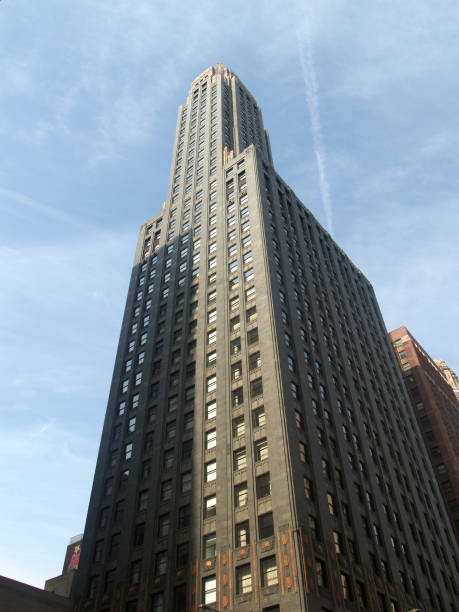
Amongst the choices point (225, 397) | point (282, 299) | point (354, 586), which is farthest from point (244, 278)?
point (354, 586)

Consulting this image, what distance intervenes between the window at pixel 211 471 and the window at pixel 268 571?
10.2m

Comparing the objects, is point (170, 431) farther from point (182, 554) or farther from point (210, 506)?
point (182, 554)

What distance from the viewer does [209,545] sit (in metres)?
44.1

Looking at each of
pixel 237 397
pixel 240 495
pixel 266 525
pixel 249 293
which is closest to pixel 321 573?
pixel 266 525

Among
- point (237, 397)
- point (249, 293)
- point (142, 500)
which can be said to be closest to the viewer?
point (237, 397)

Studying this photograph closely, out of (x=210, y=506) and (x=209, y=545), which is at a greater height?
(x=210, y=506)

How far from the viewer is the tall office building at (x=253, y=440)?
42.3 metres

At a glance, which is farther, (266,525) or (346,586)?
(346,586)

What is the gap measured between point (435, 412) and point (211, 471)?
64.2 metres

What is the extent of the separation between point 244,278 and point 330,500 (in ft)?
90.4

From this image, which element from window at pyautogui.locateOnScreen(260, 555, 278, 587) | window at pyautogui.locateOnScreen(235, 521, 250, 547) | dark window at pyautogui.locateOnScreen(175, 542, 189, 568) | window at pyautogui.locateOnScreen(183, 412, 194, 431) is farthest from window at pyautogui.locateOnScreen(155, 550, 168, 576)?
window at pyautogui.locateOnScreen(183, 412, 194, 431)

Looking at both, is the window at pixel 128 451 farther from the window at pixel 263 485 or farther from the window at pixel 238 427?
the window at pixel 263 485

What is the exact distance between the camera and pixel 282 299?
62.0m

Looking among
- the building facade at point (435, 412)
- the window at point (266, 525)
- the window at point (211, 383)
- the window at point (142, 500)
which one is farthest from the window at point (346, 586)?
the building facade at point (435, 412)
